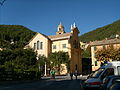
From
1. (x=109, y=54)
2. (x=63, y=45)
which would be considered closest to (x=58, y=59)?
(x=63, y=45)

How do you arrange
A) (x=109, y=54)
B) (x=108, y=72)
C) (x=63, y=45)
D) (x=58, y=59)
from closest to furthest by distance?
(x=108, y=72) → (x=109, y=54) → (x=58, y=59) → (x=63, y=45)

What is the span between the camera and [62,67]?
1956 inches

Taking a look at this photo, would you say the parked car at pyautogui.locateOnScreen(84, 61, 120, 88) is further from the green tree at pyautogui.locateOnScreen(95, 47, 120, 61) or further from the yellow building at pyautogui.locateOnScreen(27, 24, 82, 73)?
the yellow building at pyautogui.locateOnScreen(27, 24, 82, 73)

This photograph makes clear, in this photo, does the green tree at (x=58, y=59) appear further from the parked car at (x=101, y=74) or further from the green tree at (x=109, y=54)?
the parked car at (x=101, y=74)

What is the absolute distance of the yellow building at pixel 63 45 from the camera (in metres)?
51.5

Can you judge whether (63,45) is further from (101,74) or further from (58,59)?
(101,74)

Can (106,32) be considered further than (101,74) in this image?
Yes

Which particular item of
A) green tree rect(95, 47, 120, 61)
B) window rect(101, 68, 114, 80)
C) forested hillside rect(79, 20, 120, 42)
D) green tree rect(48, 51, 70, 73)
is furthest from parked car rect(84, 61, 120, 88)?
forested hillside rect(79, 20, 120, 42)

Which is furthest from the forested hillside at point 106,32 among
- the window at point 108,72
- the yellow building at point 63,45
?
the window at point 108,72

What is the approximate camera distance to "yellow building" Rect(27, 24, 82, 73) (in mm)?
51531

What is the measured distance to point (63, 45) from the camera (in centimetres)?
5206

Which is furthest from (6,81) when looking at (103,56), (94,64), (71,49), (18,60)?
(94,64)

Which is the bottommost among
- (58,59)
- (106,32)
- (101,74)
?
(101,74)

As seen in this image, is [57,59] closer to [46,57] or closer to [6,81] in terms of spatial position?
[46,57]
